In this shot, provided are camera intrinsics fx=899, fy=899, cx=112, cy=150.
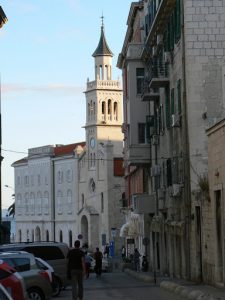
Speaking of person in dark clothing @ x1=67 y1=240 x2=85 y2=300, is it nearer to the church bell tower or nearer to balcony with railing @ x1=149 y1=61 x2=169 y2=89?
balcony with railing @ x1=149 y1=61 x2=169 y2=89

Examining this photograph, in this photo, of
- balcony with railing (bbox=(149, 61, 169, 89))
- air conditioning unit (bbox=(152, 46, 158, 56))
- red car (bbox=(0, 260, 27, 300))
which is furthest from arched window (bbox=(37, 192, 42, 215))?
red car (bbox=(0, 260, 27, 300))

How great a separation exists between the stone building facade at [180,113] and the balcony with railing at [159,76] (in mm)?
49

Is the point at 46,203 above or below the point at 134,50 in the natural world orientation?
below

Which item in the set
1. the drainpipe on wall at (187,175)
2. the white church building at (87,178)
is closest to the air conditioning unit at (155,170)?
the drainpipe on wall at (187,175)

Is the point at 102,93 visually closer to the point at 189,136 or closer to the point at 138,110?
the point at 138,110

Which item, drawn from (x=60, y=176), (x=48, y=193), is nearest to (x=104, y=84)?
(x=60, y=176)

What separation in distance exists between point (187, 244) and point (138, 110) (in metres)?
16.9

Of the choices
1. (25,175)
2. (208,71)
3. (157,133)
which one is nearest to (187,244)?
(208,71)

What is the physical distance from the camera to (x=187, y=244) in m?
39.0

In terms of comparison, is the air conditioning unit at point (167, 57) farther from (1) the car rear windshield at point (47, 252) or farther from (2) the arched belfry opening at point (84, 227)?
(2) the arched belfry opening at point (84, 227)

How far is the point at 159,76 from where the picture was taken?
147 ft

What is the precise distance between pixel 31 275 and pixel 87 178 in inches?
4200

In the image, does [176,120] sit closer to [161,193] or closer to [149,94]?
[149,94]

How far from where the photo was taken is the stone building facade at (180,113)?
38.2m
